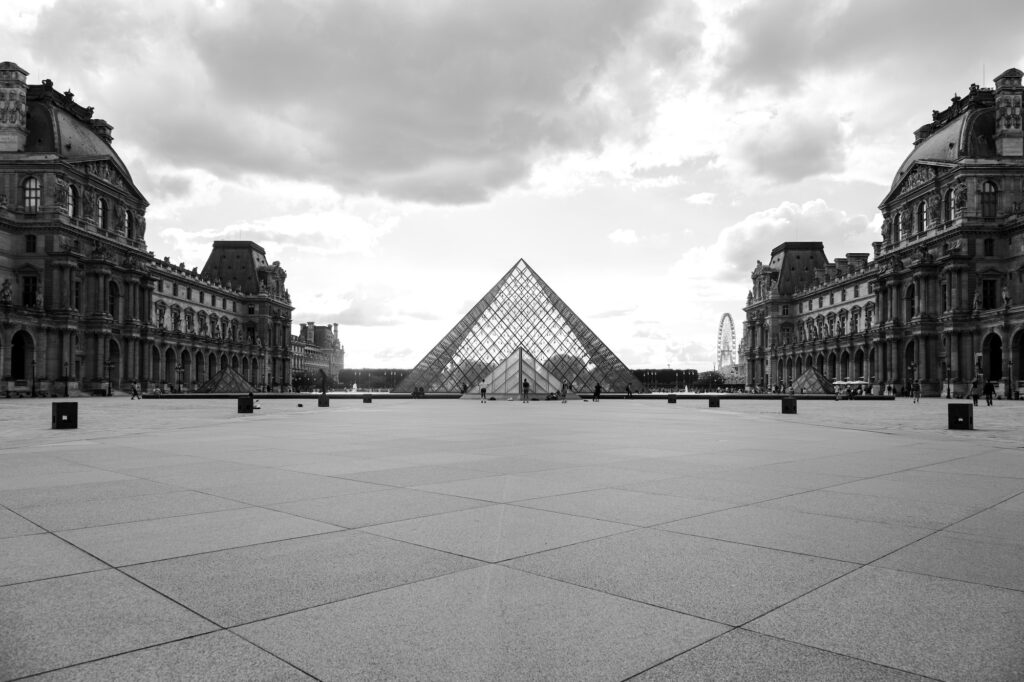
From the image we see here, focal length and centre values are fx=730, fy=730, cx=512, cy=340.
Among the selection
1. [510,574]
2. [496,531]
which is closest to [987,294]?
[496,531]

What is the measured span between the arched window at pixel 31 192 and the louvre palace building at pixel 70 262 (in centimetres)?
8

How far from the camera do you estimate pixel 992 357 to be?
2183 inches

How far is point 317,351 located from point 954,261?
5054 inches

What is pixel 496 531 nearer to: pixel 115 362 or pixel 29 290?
pixel 29 290

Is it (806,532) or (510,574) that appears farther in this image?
(806,532)

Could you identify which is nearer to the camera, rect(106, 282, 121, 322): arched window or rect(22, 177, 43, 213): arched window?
rect(22, 177, 43, 213): arched window

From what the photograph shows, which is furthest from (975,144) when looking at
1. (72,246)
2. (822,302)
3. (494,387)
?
(72,246)

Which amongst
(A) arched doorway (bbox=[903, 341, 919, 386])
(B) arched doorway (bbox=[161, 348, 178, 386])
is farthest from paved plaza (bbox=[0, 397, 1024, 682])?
(B) arched doorway (bbox=[161, 348, 178, 386])

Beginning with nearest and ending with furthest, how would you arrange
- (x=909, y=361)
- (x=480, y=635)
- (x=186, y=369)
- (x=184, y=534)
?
(x=480, y=635) → (x=184, y=534) → (x=909, y=361) → (x=186, y=369)

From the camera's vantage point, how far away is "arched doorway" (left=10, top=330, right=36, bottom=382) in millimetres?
51375

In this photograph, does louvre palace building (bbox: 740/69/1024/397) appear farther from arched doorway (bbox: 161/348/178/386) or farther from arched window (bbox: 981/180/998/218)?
arched doorway (bbox: 161/348/178/386)

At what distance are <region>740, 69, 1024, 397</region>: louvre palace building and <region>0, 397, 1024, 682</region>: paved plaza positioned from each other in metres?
51.0

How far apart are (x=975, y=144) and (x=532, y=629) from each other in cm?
6831

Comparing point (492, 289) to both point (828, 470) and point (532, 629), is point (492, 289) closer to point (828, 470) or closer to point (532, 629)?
point (828, 470)
